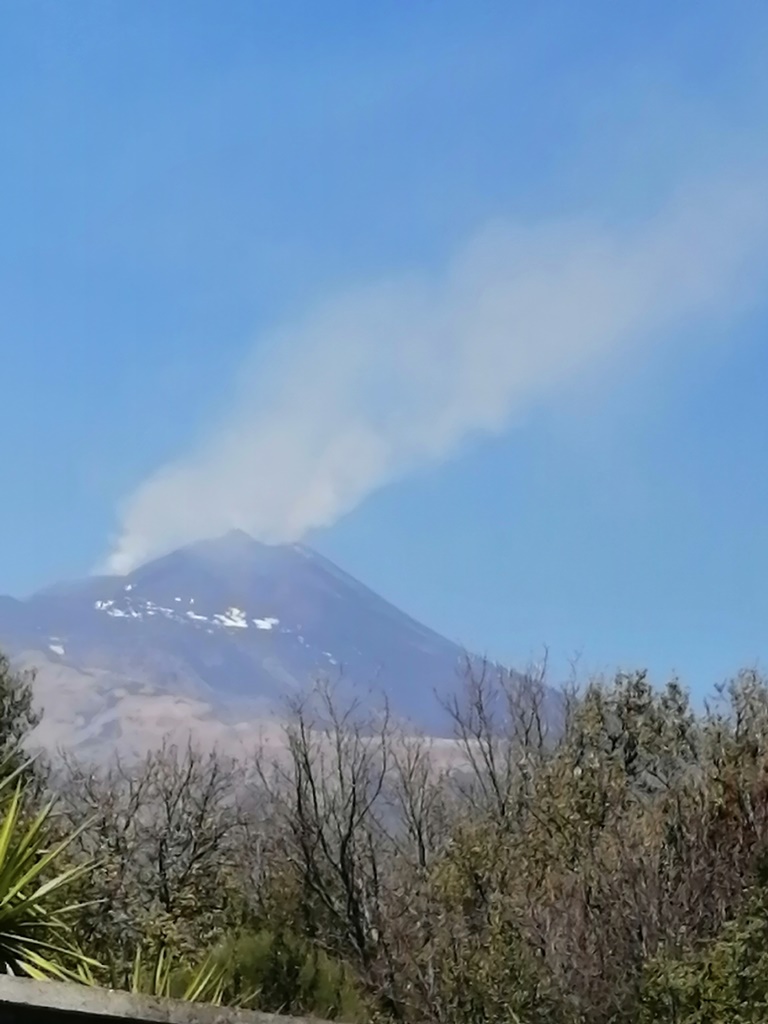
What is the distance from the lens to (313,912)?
22.3m

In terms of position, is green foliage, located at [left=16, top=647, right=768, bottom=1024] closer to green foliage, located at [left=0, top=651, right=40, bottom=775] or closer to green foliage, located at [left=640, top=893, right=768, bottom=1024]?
green foliage, located at [left=640, top=893, right=768, bottom=1024]

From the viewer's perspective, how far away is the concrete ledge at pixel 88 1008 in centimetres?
659

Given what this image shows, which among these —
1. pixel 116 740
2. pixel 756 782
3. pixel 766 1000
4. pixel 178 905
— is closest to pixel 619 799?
pixel 756 782

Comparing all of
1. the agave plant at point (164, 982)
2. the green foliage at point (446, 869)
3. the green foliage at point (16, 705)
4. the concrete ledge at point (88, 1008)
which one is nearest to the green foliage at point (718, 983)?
the green foliage at point (446, 869)

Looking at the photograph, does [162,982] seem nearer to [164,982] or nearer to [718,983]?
[164,982]

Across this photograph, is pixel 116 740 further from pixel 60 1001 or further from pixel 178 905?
pixel 60 1001

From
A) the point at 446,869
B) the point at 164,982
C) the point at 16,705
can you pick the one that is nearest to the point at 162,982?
the point at 164,982

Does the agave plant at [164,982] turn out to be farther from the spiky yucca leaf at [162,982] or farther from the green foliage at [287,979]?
the green foliage at [287,979]

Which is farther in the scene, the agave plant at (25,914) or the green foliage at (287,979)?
the green foliage at (287,979)

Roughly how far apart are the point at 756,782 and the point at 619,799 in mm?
3317

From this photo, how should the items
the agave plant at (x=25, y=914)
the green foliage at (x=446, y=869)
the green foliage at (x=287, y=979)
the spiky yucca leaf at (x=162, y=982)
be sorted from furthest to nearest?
the green foliage at (x=287, y=979) < the green foliage at (x=446, y=869) < the spiky yucca leaf at (x=162, y=982) < the agave plant at (x=25, y=914)

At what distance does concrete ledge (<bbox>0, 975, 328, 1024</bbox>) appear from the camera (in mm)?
6590

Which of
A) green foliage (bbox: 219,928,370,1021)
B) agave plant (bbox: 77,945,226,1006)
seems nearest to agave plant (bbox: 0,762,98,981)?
agave plant (bbox: 77,945,226,1006)

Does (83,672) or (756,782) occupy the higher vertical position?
(83,672)
